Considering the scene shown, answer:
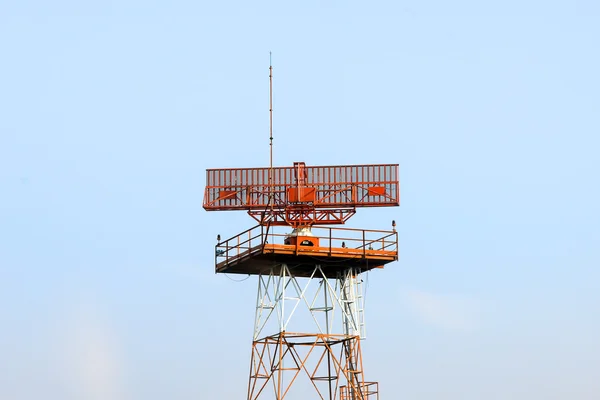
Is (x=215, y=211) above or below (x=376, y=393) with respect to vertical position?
above

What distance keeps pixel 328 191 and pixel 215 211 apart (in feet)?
23.6

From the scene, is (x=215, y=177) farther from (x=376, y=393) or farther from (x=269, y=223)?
(x=376, y=393)

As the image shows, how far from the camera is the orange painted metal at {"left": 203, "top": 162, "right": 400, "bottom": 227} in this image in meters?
140

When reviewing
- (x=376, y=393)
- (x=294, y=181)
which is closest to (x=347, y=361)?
(x=376, y=393)

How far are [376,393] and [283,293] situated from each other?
8195 mm

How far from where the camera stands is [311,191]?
458 ft

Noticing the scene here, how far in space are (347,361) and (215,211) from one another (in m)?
12.3

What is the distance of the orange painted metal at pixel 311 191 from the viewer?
5502 inches

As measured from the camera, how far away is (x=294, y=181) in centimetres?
14012

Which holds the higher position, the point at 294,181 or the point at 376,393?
the point at 294,181

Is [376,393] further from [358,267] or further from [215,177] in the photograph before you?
[215,177]

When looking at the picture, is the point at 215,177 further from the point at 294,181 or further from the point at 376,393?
the point at 376,393

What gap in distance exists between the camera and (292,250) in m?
137

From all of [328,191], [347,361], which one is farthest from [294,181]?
[347,361]
